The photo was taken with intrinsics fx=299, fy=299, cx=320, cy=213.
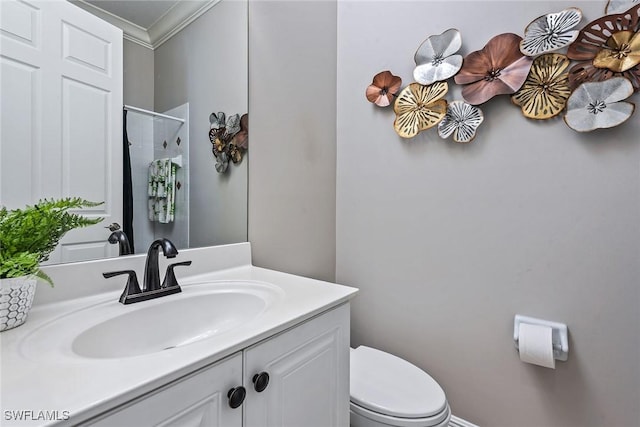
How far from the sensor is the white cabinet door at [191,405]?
0.45m

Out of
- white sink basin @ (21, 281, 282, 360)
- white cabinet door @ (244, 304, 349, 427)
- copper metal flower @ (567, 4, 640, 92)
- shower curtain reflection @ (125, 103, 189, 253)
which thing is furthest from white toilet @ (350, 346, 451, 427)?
copper metal flower @ (567, 4, 640, 92)

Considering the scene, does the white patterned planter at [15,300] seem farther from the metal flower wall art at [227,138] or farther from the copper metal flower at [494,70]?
the copper metal flower at [494,70]

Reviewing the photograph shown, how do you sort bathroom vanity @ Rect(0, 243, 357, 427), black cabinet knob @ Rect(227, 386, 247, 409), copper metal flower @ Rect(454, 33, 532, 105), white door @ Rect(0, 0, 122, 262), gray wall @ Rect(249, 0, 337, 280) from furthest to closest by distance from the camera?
gray wall @ Rect(249, 0, 337, 280), copper metal flower @ Rect(454, 33, 532, 105), white door @ Rect(0, 0, 122, 262), black cabinet knob @ Rect(227, 386, 247, 409), bathroom vanity @ Rect(0, 243, 357, 427)

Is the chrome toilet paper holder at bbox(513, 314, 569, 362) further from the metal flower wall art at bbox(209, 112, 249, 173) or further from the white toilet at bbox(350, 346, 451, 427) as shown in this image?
the metal flower wall art at bbox(209, 112, 249, 173)

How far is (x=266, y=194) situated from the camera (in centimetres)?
134

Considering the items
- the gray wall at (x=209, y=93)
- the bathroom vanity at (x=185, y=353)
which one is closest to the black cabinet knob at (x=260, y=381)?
the bathroom vanity at (x=185, y=353)

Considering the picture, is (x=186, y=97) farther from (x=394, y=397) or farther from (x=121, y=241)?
(x=394, y=397)

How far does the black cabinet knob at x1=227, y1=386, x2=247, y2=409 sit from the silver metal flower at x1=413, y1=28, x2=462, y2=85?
1.34 metres

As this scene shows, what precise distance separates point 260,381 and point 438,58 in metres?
1.39

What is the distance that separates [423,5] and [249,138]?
100 centimetres

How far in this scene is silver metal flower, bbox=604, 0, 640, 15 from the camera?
3.19ft

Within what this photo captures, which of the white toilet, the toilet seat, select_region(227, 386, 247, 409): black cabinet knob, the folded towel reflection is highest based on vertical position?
the folded towel reflection

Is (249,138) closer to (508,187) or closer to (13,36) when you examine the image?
(13,36)

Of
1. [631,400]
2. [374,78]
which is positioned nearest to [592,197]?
[631,400]
